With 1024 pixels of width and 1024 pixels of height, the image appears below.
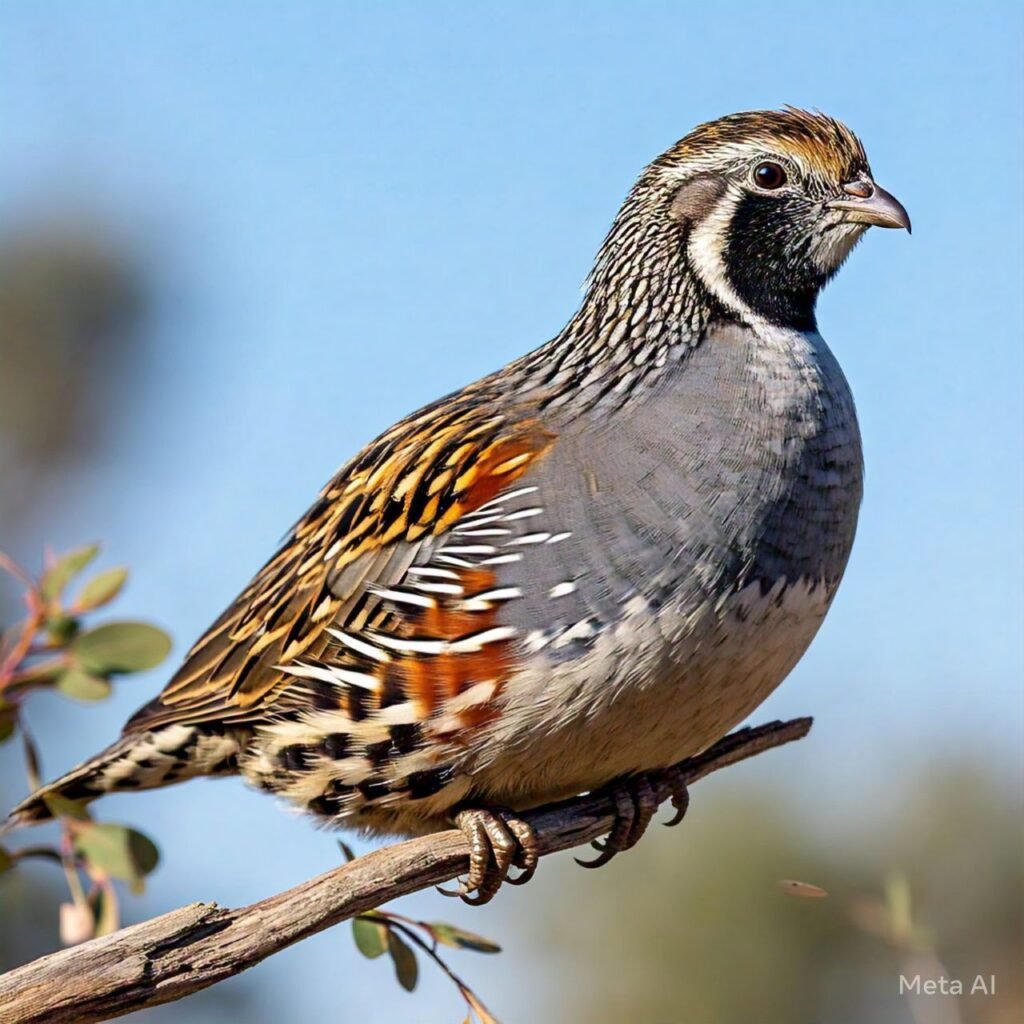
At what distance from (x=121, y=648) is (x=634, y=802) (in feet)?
6.58

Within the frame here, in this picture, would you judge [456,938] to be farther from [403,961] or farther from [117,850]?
[117,850]

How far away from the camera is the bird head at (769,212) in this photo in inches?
242

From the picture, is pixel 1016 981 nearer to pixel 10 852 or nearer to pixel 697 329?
pixel 697 329

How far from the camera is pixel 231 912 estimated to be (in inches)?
180

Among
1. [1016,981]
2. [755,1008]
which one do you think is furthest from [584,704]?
[755,1008]

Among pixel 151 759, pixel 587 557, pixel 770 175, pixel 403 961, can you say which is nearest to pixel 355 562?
pixel 587 557

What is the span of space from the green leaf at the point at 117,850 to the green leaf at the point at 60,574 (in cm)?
68

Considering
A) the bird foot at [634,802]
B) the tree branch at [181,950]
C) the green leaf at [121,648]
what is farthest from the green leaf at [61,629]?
the bird foot at [634,802]

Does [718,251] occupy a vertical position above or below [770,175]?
below

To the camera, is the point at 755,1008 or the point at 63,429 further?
the point at 63,429

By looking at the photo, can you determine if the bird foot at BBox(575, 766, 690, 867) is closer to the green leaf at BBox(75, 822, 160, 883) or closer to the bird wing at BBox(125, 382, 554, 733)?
the bird wing at BBox(125, 382, 554, 733)

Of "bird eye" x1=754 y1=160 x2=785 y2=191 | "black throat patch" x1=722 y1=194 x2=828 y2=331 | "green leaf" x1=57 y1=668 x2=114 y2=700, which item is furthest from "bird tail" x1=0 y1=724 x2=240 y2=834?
"bird eye" x1=754 y1=160 x2=785 y2=191

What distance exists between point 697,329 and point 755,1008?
12768mm

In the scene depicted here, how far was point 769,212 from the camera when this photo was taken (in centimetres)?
620
